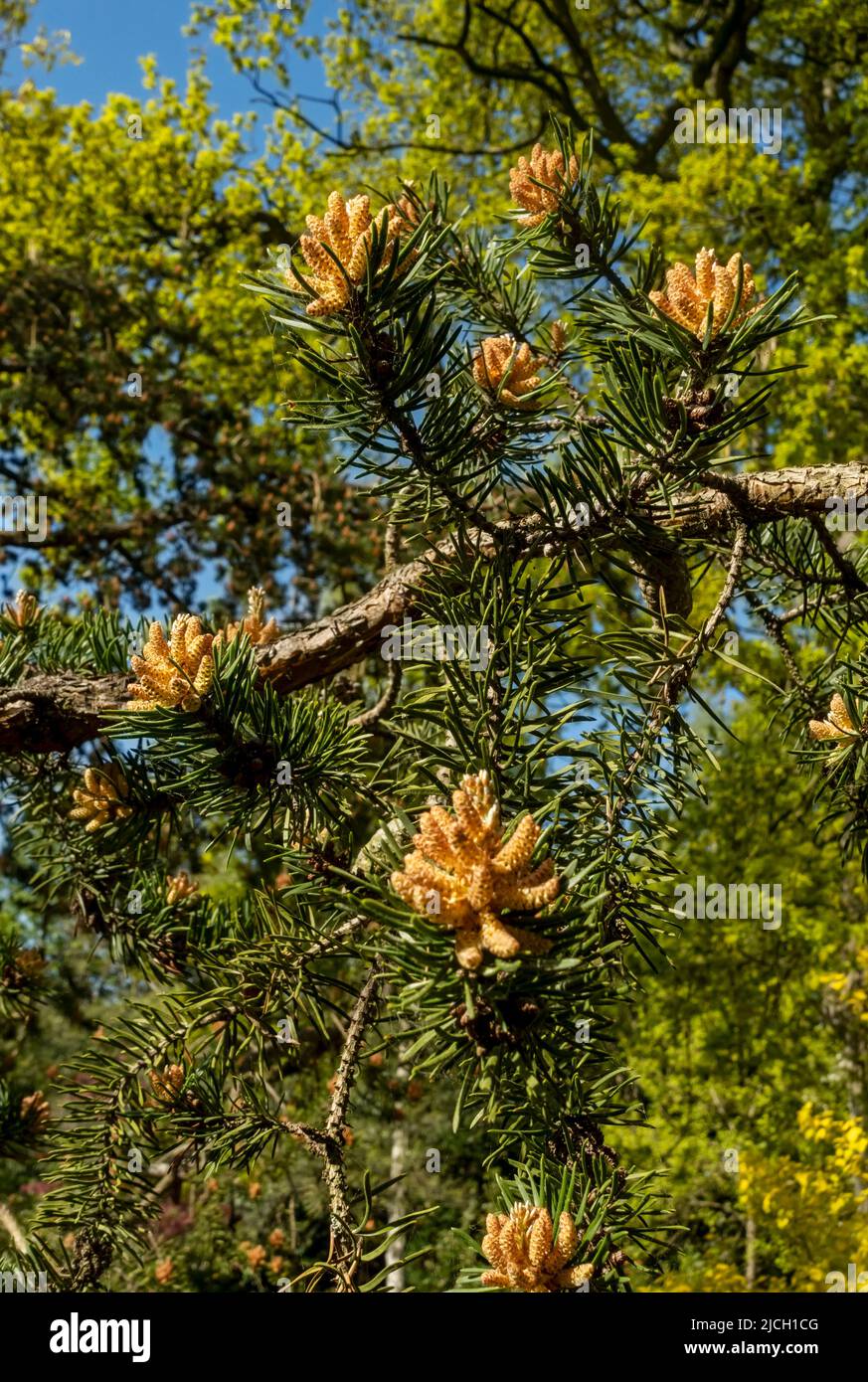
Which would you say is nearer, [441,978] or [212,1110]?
[441,978]

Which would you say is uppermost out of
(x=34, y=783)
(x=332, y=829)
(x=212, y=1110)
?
(x=34, y=783)

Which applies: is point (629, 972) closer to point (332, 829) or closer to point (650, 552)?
point (332, 829)

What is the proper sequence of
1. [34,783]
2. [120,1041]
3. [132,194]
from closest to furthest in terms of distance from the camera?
[120,1041] < [34,783] < [132,194]

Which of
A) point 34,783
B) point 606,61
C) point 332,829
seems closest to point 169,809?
point 34,783

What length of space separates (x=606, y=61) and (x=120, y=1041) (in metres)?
10.6

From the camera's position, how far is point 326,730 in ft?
3.42

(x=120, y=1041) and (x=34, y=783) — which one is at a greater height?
(x=34, y=783)

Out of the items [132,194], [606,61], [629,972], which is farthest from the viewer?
[606,61]

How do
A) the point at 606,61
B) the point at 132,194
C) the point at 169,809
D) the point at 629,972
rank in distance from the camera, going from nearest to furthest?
1. the point at 629,972
2. the point at 169,809
3. the point at 132,194
4. the point at 606,61

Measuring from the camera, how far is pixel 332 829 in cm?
108

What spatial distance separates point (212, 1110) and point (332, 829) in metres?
0.33

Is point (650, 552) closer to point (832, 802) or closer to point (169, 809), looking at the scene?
point (832, 802)
